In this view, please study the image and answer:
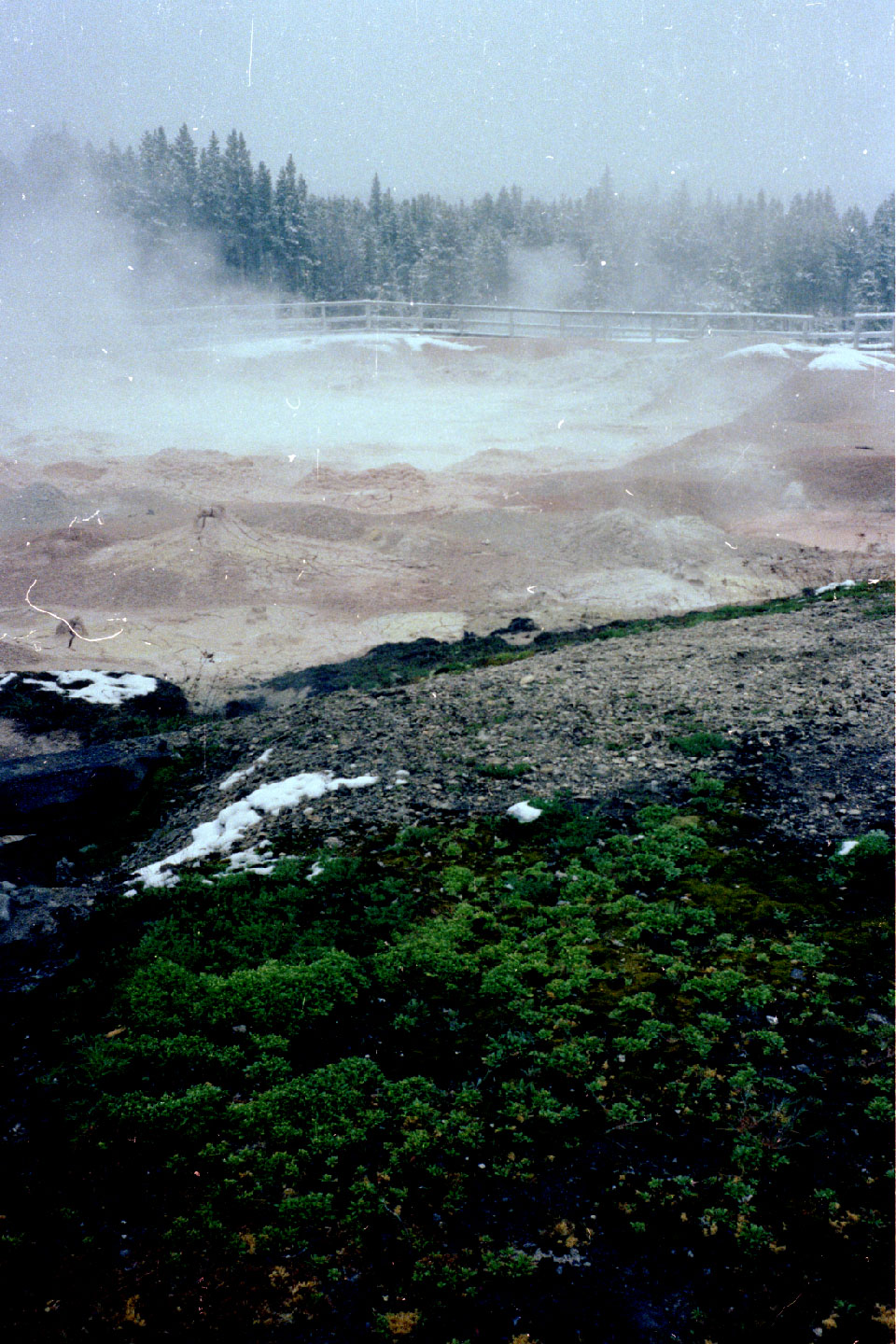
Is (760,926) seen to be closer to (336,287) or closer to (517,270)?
(336,287)

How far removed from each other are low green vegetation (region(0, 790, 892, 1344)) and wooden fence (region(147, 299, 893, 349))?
38754 millimetres

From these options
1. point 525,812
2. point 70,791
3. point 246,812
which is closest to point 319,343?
point 70,791

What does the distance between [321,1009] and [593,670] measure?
7.32 m

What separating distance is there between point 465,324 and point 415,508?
26.1 meters

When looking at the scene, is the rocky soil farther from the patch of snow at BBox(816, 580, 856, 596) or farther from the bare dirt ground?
the bare dirt ground

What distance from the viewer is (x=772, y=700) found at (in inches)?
405

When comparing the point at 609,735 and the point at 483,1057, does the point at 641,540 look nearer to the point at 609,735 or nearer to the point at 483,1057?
the point at 609,735

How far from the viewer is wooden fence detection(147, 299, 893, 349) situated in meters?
41.3

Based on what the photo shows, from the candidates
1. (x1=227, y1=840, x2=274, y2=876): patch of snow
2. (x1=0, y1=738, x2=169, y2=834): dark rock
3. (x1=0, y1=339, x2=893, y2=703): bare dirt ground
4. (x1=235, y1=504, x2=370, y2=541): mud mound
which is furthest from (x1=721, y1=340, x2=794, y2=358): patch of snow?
(x1=227, y1=840, x2=274, y2=876): patch of snow

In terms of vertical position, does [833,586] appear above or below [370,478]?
below

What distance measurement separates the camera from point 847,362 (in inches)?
1326

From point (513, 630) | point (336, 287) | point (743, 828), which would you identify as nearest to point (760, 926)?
point (743, 828)

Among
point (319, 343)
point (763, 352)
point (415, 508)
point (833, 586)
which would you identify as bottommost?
point (833, 586)

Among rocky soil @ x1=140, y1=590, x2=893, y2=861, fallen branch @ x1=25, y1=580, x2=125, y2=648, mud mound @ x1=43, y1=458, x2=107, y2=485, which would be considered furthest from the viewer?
mud mound @ x1=43, y1=458, x2=107, y2=485
